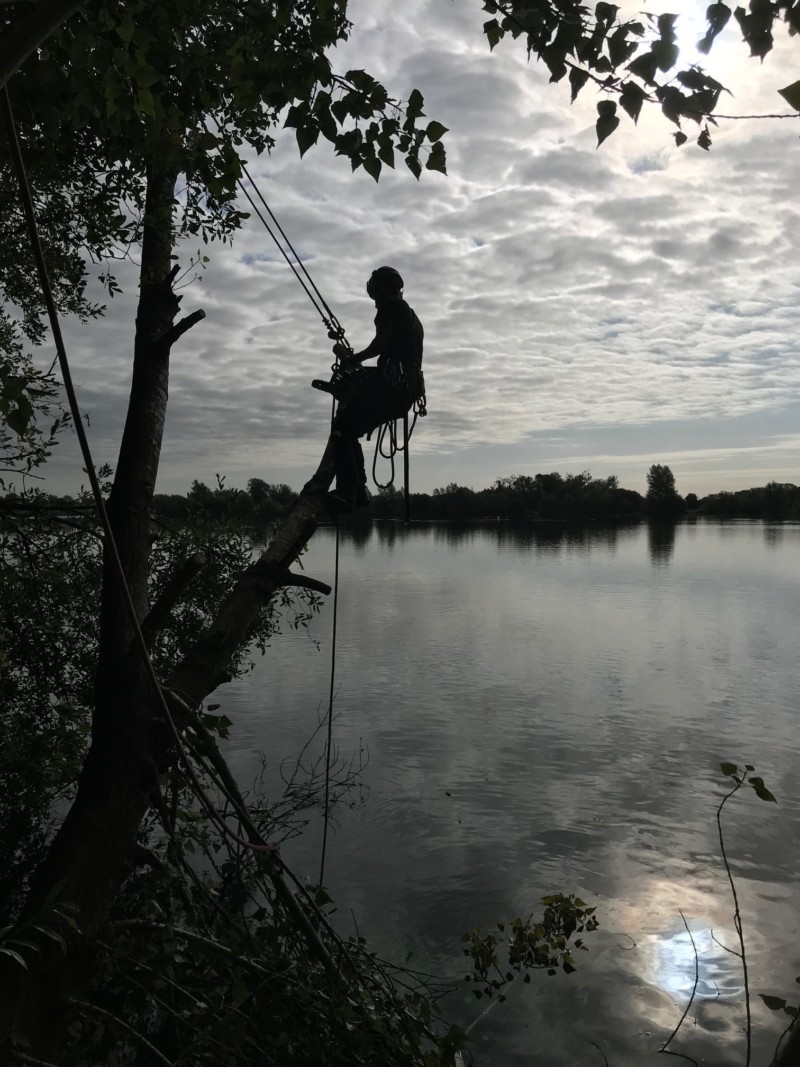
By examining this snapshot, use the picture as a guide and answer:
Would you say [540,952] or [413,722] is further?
[413,722]

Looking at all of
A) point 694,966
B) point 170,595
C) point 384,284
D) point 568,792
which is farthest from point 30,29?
point 568,792

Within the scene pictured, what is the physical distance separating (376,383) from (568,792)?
1392 cm

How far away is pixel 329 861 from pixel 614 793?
6.96 m

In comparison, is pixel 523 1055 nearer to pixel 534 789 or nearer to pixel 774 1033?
pixel 774 1033

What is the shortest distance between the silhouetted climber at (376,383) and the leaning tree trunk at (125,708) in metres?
0.97

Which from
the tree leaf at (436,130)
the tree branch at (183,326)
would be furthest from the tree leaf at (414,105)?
the tree branch at (183,326)

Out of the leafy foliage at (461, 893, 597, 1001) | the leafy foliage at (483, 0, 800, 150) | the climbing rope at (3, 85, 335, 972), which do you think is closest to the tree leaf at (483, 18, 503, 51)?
the leafy foliage at (483, 0, 800, 150)

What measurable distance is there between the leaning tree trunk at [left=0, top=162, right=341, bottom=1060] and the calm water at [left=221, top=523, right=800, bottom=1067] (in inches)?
289

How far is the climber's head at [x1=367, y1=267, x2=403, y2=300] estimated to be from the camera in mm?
6395

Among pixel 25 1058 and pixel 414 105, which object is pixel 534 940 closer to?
pixel 25 1058

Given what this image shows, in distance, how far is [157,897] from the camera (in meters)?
4.45

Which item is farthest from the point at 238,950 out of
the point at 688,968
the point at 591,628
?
the point at 591,628

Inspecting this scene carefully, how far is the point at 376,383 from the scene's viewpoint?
5973 mm

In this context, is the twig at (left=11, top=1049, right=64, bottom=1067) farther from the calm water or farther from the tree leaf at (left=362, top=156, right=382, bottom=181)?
the calm water
